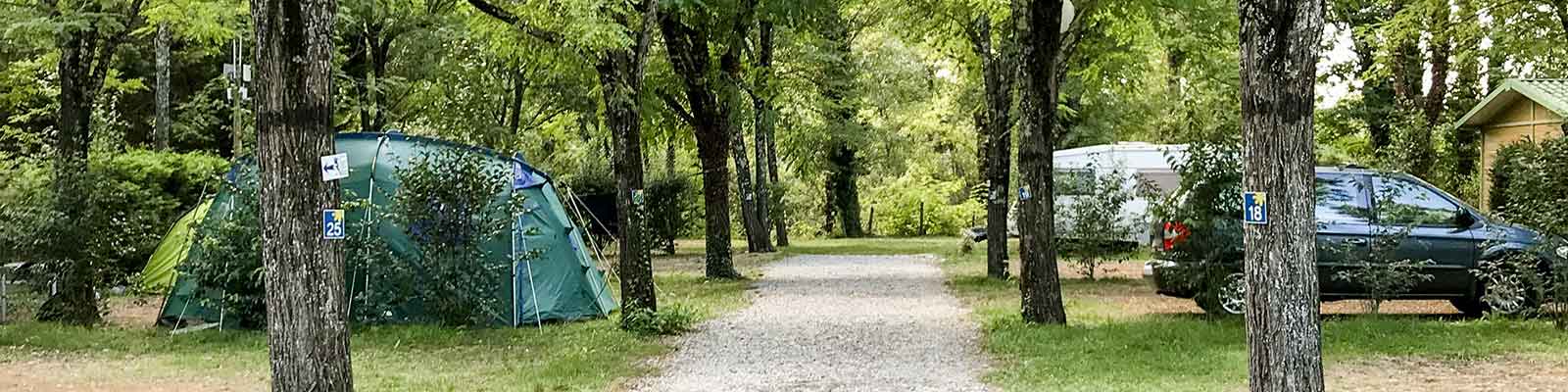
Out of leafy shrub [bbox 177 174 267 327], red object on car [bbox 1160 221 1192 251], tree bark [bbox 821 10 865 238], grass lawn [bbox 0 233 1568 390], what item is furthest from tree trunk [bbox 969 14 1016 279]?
leafy shrub [bbox 177 174 267 327]

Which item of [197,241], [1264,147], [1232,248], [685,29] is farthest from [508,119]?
[1264,147]

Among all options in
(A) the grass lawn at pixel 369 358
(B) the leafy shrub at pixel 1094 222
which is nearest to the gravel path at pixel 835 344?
(A) the grass lawn at pixel 369 358

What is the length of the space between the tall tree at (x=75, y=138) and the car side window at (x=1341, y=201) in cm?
1000

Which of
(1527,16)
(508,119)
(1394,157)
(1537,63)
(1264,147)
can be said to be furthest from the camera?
(508,119)

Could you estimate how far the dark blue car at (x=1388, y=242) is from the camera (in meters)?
12.5

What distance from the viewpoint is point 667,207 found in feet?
89.0

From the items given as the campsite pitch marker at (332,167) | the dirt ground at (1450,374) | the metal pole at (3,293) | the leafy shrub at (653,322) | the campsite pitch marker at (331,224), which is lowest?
the dirt ground at (1450,374)

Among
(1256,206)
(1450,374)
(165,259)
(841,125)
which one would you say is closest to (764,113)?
(165,259)

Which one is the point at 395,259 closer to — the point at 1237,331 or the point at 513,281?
the point at 513,281

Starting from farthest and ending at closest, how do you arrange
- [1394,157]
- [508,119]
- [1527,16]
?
[508,119], [1394,157], [1527,16]

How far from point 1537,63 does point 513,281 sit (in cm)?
1650

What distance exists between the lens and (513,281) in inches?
513

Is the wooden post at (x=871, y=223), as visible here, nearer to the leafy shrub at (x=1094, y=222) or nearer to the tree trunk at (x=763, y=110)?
the tree trunk at (x=763, y=110)

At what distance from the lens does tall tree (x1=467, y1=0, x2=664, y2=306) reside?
12531 millimetres
